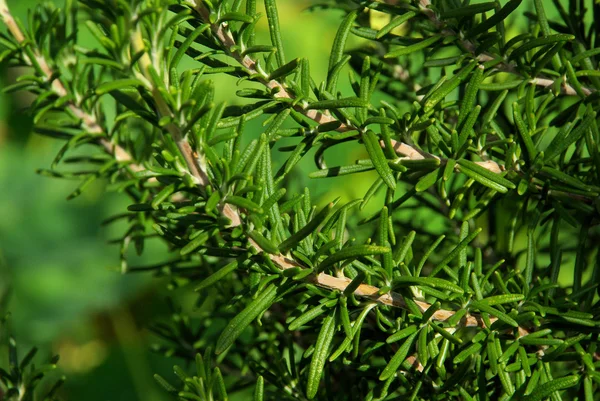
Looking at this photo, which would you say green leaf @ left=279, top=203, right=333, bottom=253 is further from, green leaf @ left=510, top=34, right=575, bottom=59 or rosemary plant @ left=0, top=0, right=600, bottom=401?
green leaf @ left=510, top=34, right=575, bottom=59

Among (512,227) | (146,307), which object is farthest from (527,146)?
(146,307)

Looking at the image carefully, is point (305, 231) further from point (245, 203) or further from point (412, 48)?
point (412, 48)

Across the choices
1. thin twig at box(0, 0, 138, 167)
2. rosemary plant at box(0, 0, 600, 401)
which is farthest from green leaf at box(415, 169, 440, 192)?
thin twig at box(0, 0, 138, 167)

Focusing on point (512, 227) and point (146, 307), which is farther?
point (146, 307)

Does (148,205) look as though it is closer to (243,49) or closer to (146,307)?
(243,49)

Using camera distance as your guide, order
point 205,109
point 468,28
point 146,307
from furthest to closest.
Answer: point 146,307 < point 468,28 < point 205,109

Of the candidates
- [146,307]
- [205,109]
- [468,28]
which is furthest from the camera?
[146,307]
